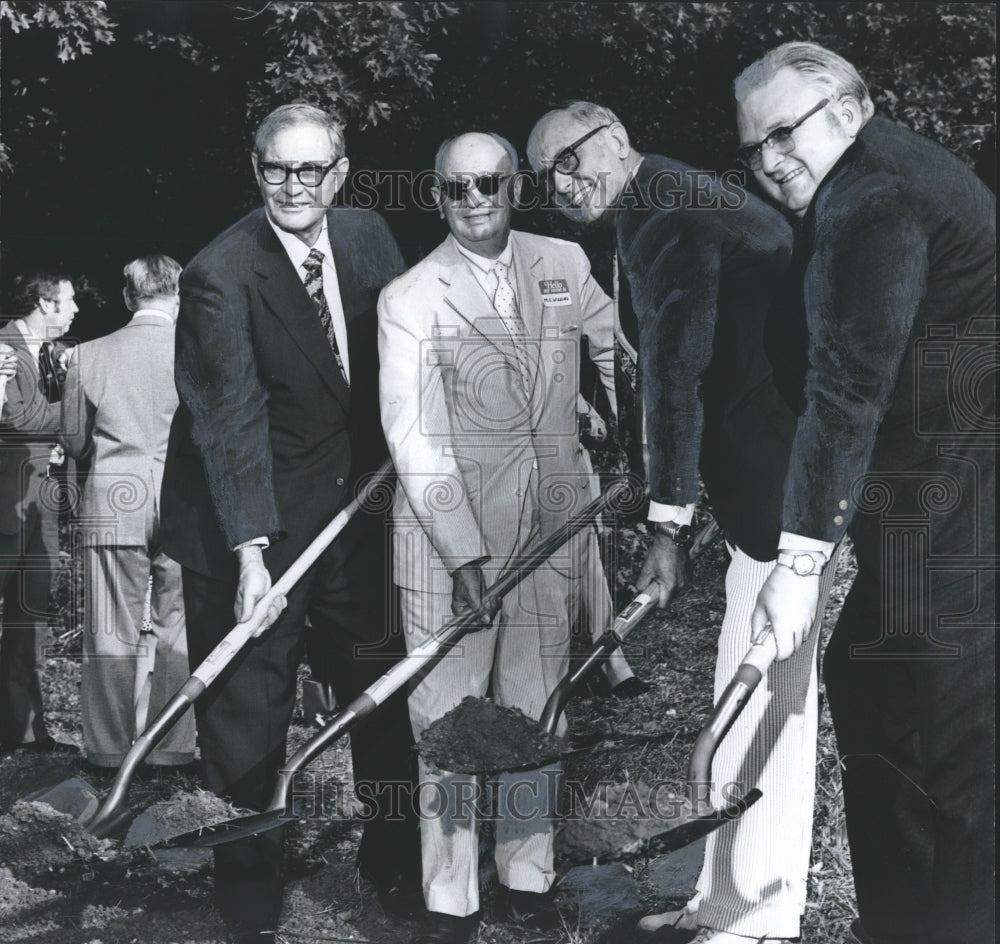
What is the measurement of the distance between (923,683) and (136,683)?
257 cm

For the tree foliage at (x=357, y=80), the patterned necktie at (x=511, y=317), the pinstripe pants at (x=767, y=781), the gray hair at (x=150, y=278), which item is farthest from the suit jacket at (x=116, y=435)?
the pinstripe pants at (x=767, y=781)

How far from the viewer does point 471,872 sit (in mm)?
4383

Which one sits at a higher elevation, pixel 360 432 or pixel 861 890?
pixel 360 432

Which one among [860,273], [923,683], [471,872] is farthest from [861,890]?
[860,273]

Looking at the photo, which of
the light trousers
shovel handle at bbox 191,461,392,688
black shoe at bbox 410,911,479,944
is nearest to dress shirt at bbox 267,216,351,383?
shovel handle at bbox 191,461,392,688

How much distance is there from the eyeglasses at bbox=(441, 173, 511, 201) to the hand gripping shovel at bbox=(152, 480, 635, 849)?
95cm

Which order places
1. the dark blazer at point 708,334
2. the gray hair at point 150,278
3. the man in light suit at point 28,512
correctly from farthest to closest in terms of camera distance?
the man in light suit at point 28,512
the gray hair at point 150,278
the dark blazer at point 708,334

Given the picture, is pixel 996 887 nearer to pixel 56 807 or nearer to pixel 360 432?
pixel 360 432

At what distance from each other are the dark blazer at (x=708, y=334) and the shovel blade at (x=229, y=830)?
1.45 m

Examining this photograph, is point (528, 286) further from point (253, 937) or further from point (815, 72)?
point (253, 937)

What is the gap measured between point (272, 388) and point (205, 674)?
88 cm

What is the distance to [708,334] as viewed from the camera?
14.0 ft

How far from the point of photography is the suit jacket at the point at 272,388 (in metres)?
4.41

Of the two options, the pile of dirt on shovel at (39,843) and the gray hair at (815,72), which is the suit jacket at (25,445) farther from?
the gray hair at (815,72)
